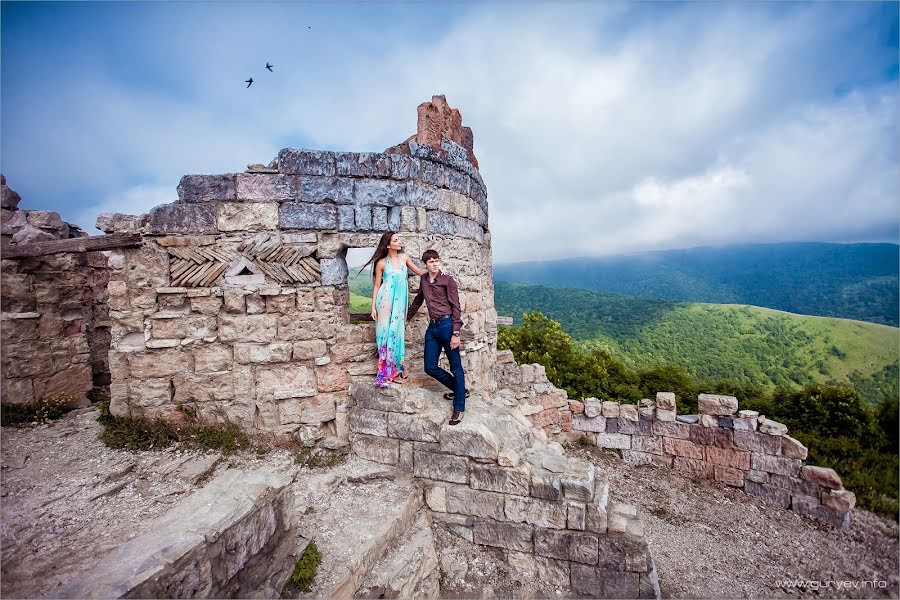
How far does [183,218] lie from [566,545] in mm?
5540

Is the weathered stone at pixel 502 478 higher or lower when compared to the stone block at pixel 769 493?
higher

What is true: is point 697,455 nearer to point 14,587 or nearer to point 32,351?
point 14,587

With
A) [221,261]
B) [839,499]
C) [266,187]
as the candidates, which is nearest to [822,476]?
[839,499]

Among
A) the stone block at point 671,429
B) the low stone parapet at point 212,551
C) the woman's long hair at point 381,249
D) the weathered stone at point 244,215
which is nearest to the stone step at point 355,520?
the low stone parapet at point 212,551

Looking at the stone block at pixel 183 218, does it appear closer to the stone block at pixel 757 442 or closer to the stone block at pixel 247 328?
the stone block at pixel 247 328

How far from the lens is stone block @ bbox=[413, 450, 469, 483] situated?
4152mm

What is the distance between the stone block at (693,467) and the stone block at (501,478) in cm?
585

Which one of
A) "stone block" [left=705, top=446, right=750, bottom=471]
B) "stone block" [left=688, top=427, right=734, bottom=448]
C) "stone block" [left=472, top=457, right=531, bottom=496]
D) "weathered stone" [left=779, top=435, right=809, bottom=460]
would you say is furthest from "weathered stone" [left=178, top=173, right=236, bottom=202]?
"weathered stone" [left=779, top=435, right=809, bottom=460]

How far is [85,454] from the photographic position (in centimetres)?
433

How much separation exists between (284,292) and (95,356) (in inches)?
183

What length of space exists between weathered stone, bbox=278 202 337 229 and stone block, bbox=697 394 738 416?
7801mm

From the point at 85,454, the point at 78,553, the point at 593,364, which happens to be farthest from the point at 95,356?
the point at 593,364

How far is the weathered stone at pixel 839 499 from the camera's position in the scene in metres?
6.39

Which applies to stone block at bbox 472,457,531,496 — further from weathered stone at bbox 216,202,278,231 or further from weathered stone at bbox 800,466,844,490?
weathered stone at bbox 800,466,844,490
